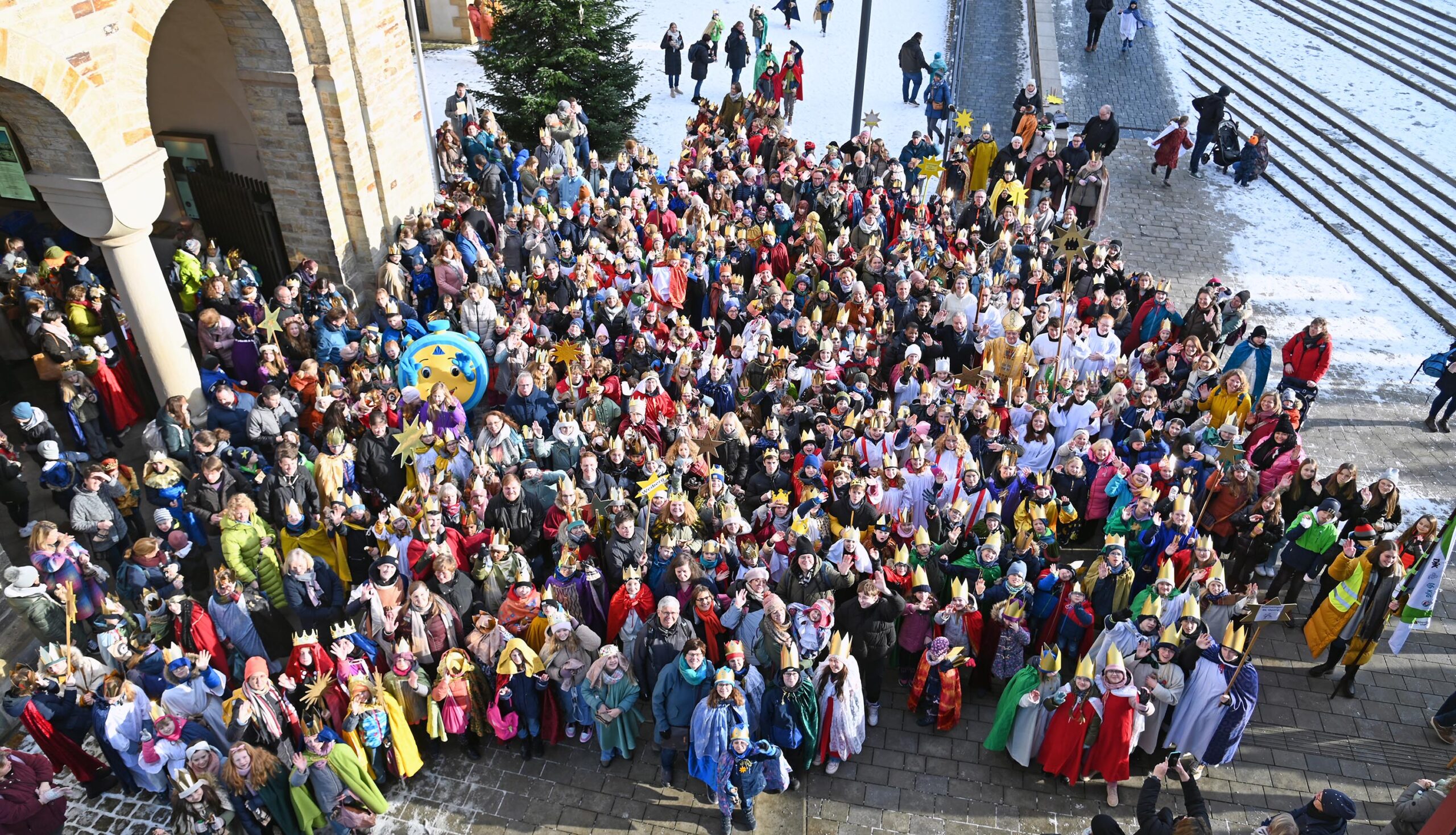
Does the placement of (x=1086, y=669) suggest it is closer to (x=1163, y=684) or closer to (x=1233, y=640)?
(x=1163, y=684)

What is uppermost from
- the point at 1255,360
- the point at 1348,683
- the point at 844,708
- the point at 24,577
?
the point at 24,577

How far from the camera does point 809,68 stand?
22.7 meters

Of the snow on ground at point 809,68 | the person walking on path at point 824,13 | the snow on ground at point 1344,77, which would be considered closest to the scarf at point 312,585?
the snow on ground at point 809,68

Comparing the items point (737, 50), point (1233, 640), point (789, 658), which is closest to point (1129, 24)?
point (737, 50)

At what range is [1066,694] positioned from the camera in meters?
7.93

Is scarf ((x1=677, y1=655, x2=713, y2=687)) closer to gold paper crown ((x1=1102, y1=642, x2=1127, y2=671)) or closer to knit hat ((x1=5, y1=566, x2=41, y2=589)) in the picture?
gold paper crown ((x1=1102, y1=642, x2=1127, y2=671))

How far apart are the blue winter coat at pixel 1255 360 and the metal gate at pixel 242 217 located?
12.7 m

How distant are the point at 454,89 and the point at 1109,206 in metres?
14.2

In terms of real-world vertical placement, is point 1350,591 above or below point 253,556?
below

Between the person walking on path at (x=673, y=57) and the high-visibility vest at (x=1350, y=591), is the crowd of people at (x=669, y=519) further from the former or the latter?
the person walking on path at (x=673, y=57)

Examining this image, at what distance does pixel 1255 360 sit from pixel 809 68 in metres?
13.7

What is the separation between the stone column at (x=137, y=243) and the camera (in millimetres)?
9953

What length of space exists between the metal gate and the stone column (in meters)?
3.21

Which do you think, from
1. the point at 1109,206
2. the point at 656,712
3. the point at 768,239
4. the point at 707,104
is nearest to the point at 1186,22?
the point at 1109,206
